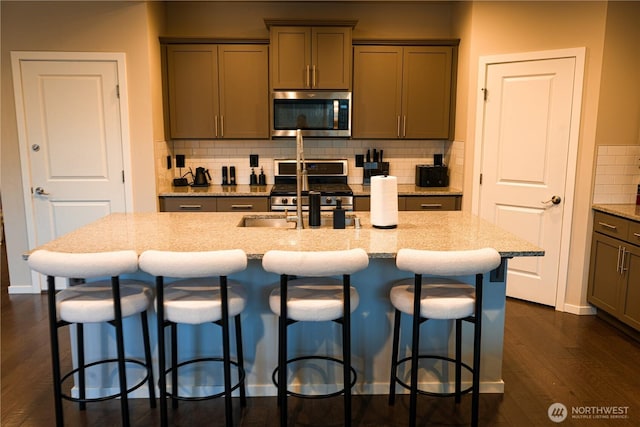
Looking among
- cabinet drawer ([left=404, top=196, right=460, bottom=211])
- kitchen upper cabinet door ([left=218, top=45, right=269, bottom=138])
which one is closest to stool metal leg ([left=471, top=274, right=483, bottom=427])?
cabinet drawer ([left=404, top=196, right=460, bottom=211])

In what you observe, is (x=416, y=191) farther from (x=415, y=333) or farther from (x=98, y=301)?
(x=98, y=301)

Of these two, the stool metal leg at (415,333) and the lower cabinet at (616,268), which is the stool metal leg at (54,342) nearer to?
the stool metal leg at (415,333)

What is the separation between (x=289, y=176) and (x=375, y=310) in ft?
8.55

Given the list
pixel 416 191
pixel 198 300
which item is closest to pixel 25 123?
pixel 198 300

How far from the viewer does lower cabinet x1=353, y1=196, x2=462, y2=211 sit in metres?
4.49

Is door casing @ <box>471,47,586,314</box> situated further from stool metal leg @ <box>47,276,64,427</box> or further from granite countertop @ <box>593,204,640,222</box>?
stool metal leg @ <box>47,276,64,427</box>

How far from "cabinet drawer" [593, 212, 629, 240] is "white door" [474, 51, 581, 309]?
213mm

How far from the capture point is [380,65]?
4.62 m

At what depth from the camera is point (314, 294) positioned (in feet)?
7.42

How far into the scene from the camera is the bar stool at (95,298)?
206 centimetres

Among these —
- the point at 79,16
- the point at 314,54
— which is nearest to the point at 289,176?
the point at 314,54

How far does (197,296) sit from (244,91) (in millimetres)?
2836

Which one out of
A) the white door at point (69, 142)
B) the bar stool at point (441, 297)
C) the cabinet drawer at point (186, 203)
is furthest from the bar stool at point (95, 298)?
the white door at point (69, 142)

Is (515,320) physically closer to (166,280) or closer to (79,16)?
(166,280)
